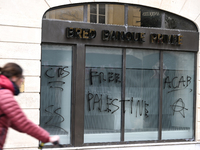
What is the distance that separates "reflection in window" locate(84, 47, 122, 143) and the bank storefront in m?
0.03

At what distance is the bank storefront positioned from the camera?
8.34 meters

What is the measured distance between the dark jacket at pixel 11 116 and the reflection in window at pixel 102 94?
5.34m

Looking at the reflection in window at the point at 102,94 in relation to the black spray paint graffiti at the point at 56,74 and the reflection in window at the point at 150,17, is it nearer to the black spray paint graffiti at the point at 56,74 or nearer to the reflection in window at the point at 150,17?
the black spray paint graffiti at the point at 56,74

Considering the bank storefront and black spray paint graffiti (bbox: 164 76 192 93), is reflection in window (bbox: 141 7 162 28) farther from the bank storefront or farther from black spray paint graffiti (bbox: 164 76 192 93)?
black spray paint graffiti (bbox: 164 76 192 93)

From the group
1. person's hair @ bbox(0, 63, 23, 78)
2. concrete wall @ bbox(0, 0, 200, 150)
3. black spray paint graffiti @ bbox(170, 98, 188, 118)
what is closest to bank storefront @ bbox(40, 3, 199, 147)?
black spray paint graffiti @ bbox(170, 98, 188, 118)

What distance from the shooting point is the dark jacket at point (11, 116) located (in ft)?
10.1

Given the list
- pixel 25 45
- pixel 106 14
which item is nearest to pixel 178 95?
pixel 106 14

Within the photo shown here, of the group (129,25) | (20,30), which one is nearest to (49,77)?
(20,30)

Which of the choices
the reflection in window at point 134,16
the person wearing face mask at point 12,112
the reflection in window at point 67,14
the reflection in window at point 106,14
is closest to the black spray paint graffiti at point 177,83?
the reflection in window at point 134,16

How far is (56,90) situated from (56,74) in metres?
0.39

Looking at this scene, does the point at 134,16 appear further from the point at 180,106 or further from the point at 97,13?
the point at 180,106

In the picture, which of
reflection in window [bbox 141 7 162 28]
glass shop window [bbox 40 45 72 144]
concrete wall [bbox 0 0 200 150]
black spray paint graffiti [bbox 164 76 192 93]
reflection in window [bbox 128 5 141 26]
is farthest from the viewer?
black spray paint graffiti [bbox 164 76 192 93]

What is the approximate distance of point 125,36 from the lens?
28.7ft

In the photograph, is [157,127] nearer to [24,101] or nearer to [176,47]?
[176,47]
